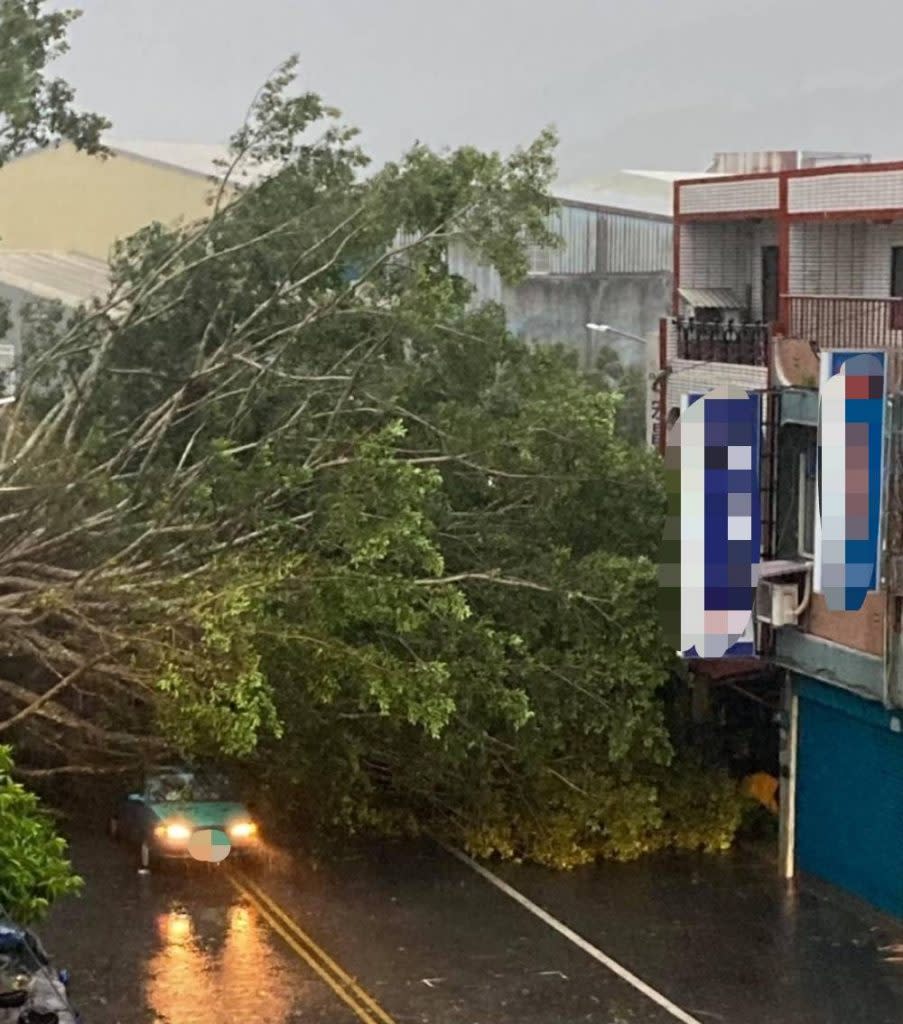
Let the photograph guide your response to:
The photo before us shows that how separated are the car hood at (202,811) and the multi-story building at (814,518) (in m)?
5.30

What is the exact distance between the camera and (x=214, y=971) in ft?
48.0

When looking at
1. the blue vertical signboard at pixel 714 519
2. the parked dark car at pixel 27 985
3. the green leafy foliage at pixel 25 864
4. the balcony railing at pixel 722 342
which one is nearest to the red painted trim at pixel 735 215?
the balcony railing at pixel 722 342

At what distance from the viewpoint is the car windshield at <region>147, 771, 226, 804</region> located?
59.9 ft

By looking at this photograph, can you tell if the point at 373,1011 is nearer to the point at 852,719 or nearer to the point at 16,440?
the point at 852,719

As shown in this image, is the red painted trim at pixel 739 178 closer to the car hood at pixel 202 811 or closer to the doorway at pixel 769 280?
the doorway at pixel 769 280

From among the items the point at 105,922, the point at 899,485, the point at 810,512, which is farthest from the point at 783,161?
the point at 105,922

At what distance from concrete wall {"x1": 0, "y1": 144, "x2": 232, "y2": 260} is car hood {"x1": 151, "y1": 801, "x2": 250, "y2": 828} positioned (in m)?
22.9

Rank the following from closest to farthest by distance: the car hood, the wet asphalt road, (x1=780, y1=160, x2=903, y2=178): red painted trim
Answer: the wet asphalt road → the car hood → (x1=780, y1=160, x2=903, y2=178): red painted trim

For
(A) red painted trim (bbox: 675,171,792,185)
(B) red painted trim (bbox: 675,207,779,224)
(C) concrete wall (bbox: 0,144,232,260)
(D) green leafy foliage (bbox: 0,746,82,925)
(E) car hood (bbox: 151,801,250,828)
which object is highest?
(C) concrete wall (bbox: 0,144,232,260)

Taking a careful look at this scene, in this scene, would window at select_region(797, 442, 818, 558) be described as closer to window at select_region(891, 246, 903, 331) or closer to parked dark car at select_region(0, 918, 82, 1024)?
window at select_region(891, 246, 903, 331)

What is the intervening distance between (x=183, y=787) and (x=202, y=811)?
2.35ft

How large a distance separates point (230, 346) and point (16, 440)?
129 inches

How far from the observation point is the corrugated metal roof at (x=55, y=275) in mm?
35219

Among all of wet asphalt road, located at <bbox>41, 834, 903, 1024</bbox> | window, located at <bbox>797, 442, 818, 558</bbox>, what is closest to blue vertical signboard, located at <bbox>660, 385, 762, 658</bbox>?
window, located at <bbox>797, 442, 818, 558</bbox>
